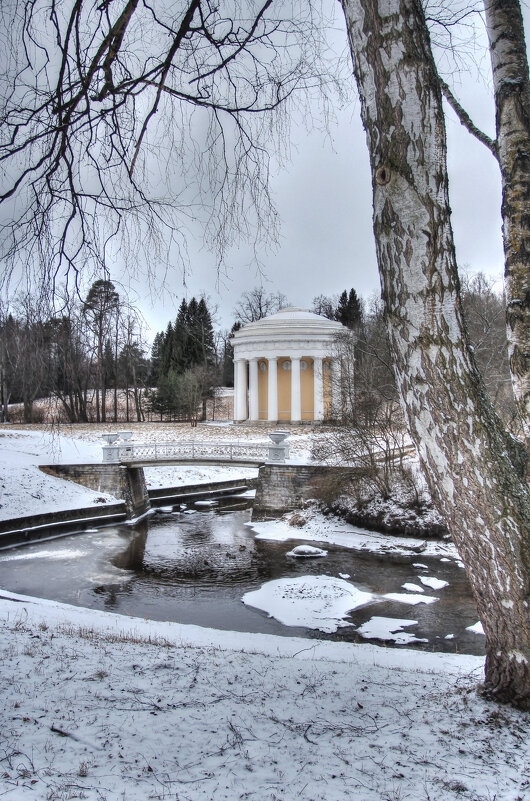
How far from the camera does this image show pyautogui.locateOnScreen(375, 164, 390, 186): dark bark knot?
9.71ft

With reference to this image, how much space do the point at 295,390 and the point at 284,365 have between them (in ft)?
10.6

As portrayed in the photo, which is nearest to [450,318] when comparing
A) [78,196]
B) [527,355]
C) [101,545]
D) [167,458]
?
[527,355]

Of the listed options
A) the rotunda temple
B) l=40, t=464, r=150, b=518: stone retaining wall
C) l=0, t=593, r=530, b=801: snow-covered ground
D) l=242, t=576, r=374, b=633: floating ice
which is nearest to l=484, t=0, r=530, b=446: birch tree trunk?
l=0, t=593, r=530, b=801: snow-covered ground

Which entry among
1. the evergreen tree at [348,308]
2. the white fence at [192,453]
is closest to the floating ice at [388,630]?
the white fence at [192,453]

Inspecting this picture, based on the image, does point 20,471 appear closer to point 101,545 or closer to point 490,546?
point 101,545

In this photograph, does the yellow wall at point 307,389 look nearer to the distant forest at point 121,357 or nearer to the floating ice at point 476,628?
the distant forest at point 121,357

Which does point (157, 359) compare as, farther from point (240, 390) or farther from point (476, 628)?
point (476, 628)

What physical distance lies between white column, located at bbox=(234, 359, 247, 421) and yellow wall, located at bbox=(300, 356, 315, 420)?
4715 millimetres

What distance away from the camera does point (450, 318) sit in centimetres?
302

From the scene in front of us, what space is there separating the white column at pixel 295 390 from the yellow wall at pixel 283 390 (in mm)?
1503

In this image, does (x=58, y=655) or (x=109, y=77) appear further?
(x=58, y=655)

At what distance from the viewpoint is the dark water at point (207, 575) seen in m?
10.1

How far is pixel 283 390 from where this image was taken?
41812 mm

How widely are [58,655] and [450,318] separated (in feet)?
13.8
